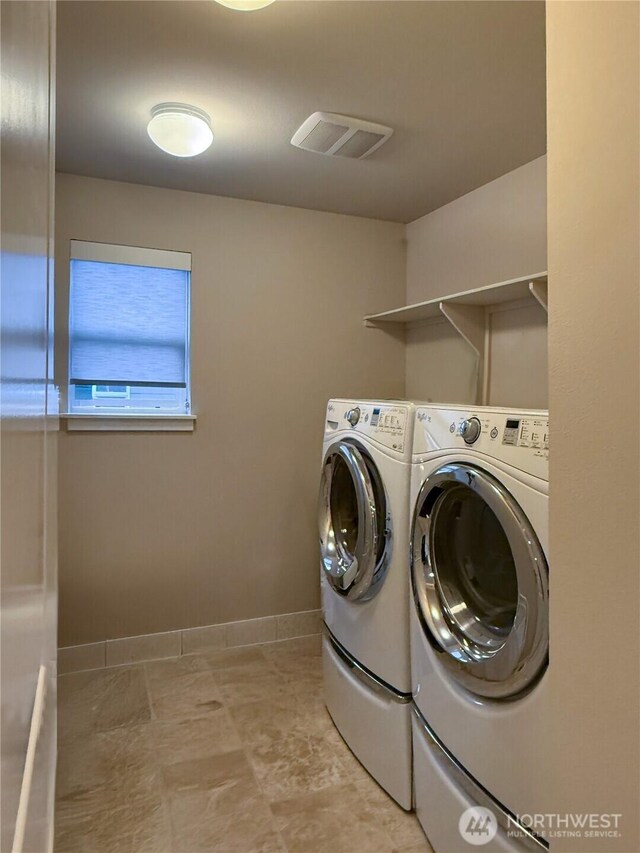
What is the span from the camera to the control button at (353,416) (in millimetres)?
2088

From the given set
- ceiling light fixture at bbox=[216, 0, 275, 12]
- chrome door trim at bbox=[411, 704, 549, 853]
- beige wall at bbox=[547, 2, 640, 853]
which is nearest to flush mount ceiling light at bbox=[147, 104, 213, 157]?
ceiling light fixture at bbox=[216, 0, 275, 12]

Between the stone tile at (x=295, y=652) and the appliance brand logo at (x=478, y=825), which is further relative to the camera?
the stone tile at (x=295, y=652)

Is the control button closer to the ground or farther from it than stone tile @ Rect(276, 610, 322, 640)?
farther from it

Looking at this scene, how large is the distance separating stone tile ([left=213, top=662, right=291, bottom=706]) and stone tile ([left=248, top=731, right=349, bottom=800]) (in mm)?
300

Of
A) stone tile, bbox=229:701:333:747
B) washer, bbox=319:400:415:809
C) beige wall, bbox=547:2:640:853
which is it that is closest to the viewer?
beige wall, bbox=547:2:640:853

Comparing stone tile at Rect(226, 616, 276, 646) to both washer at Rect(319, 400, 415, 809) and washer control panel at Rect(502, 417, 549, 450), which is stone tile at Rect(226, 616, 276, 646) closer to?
washer at Rect(319, 400, 415, 809)

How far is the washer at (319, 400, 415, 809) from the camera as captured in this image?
68.8 inches

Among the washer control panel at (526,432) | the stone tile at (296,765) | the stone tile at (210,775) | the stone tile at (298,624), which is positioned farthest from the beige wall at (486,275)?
the stone tile at (210,775)

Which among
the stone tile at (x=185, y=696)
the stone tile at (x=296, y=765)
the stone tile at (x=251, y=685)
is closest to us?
the stone tile at (x=296, y=765)

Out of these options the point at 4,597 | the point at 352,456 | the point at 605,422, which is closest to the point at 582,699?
the point at 605,422

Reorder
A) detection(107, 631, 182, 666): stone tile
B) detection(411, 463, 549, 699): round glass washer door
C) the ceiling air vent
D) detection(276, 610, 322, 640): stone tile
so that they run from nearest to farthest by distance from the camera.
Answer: detection(411, 463, 549, 699): round glass washer door < the ceiling air vent < detection(107, 631, 182, 666): stone tile < detection(276, 610, 322, 640): stone tile

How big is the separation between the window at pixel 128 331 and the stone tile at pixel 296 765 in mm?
1571

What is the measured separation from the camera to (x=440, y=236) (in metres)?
2.96

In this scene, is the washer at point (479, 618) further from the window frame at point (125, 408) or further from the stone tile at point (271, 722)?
the window frame at point (125, 408)
